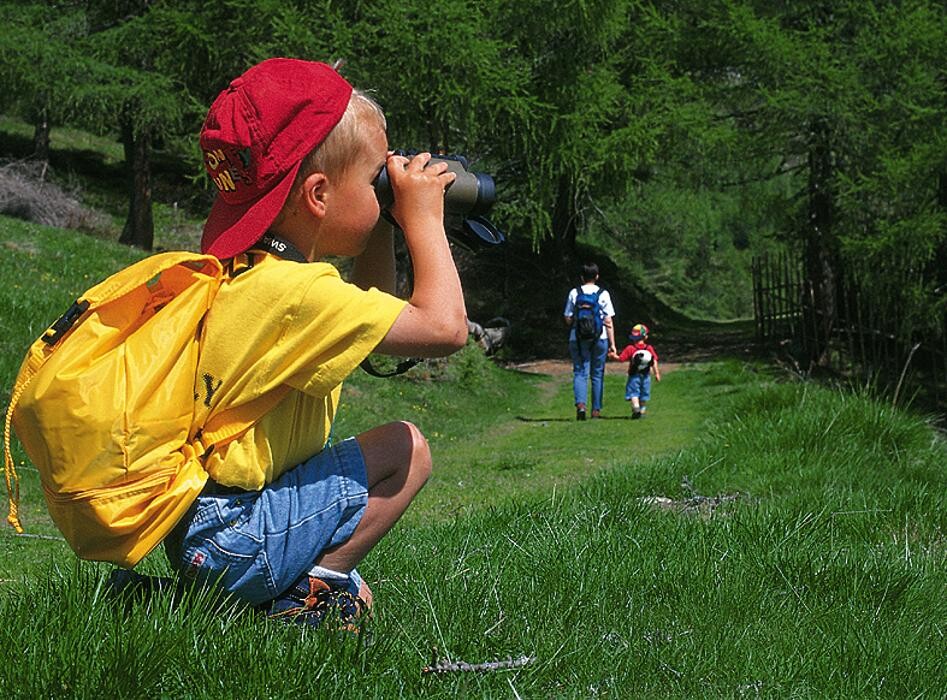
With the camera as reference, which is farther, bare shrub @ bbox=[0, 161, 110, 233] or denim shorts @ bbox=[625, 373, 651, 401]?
bare shrub @ bbox=[0, 161, 110, 233]

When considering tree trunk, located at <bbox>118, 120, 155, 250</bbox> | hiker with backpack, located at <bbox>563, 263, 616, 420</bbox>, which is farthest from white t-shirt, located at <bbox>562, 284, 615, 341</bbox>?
tree trunk, located at <bbox>118, 120, 155, 250</bbox>

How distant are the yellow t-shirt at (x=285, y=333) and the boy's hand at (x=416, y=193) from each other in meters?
0.29

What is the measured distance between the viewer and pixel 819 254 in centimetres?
1920

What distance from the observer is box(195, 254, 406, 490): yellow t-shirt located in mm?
2510

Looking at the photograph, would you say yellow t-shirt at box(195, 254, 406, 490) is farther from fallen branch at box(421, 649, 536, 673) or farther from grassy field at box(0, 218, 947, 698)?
fallen branch at box(421, 649, 536, 673)

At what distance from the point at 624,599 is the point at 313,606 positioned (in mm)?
1024

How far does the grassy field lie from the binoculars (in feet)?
3.18

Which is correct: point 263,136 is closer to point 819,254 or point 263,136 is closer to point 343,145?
point 343,145

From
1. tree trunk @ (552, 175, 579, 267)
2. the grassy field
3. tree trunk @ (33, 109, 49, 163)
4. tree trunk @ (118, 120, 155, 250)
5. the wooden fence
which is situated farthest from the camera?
tree trunk @ (33, 109, 49, 163)

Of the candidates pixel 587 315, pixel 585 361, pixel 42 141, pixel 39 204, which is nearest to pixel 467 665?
pixel 587 315

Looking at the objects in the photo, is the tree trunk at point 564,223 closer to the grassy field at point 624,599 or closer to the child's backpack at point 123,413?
the grassy field at point 624,599

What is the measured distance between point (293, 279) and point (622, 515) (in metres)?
2.34

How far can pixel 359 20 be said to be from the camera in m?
17.4

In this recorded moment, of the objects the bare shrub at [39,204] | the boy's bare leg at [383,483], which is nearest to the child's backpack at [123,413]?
the boy's bare leg at [383,483]
